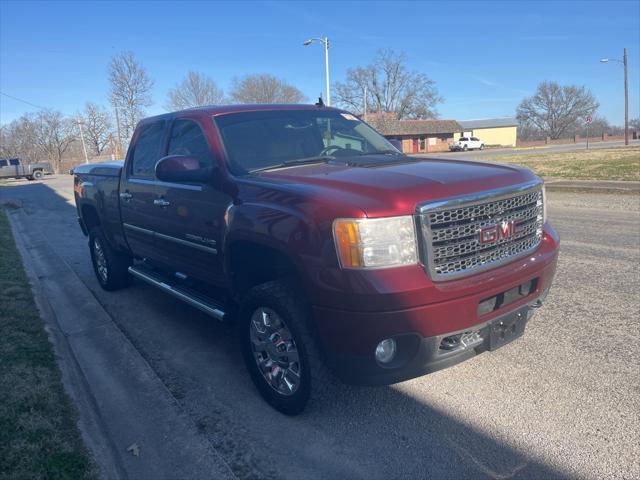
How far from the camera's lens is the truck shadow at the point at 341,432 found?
2.65 m

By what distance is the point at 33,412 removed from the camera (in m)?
3.18

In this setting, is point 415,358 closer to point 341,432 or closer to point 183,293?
point 341,432

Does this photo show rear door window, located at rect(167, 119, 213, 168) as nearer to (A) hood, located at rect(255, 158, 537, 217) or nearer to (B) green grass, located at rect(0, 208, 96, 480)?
(A) hood, located at rect(255, 158, 537, 217)

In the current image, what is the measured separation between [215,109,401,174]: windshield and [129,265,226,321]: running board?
1101 mm

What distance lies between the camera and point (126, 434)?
3191mm

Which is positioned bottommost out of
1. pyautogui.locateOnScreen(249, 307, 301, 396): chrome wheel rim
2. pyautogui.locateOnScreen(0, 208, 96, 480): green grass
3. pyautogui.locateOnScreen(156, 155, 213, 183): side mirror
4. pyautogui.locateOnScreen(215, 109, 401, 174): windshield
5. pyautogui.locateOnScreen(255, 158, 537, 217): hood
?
pyautogui.locateOnScreen(0, 208, 96, 480): green grass

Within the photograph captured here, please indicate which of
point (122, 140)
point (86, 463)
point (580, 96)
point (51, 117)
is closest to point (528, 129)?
point (580, 96)

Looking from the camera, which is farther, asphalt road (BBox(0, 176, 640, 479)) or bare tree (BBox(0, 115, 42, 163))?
bare tree (BBox(0, 115, 42, 163))

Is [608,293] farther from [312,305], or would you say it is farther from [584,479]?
[312,305]

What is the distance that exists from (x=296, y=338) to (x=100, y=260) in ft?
15.2

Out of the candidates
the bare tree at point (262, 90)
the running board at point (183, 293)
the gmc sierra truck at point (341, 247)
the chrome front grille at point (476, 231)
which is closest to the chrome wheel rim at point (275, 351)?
the gmc sierra truck at point (341, 247)

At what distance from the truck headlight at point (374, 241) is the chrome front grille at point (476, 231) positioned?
0.11m

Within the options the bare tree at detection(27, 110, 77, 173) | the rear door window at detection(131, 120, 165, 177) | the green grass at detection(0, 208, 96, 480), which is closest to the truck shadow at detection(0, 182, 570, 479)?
the green grass at detection(0, 208, 96, 480)

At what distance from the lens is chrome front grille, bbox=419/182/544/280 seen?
2.69 metres
